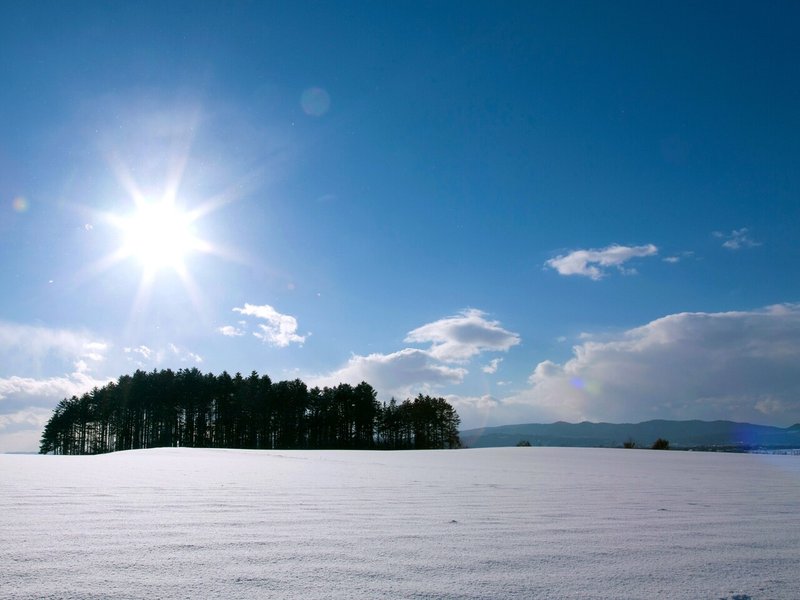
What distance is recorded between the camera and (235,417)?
65375mm

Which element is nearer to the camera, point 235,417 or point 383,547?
point 383,547

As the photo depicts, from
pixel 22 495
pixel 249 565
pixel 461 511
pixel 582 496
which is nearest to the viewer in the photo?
pixel 249 565

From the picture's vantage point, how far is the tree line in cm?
6372

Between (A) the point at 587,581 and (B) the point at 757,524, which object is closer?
(A) the point at 587,581

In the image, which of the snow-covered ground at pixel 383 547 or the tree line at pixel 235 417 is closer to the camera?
the snow-covered ground at pixel 383 547

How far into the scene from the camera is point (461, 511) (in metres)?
4.18

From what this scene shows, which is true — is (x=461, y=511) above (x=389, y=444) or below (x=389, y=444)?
above

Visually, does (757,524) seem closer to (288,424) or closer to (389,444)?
(288,424)

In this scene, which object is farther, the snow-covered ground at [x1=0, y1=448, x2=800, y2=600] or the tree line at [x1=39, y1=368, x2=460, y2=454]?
the tree line at [x1=39, y1=368, x2=460, y2=454]

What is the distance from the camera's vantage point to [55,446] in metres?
70.0

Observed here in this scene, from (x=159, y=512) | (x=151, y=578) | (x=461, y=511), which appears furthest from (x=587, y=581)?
(x=159, y=512)

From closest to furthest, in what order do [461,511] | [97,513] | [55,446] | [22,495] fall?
[97,513] → [461,511] → [22,495] → [55,446]

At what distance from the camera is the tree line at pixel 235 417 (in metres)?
63.7

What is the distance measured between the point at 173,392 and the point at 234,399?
735 cm
